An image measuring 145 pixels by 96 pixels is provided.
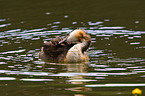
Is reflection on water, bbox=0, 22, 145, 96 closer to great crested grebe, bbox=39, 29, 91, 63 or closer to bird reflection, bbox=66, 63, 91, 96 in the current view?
bird reflection, bbox=66, 63, 91, 96

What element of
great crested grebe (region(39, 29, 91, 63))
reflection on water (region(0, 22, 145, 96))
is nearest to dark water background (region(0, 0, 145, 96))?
reflection on water (region(0, 22, 145, 96))

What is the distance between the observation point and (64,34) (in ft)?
48.0

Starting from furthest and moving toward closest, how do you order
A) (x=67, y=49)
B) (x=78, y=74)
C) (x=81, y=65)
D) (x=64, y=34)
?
(x=64, y=34)
(x=67, y=49)
(x=81, y=65)
(x=78, y=74)

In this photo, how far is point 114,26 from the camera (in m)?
15.4

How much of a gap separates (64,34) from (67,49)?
294 cm

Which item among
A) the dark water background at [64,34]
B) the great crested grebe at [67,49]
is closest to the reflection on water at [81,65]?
the dark water background at [64,34]

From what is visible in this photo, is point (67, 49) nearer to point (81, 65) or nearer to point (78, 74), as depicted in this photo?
point (81, 65)

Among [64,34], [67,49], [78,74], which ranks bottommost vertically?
[78,74]

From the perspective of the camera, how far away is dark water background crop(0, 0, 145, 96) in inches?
351

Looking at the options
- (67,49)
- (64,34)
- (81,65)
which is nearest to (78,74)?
(81,65)

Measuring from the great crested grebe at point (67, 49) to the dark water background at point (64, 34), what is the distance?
0.23m

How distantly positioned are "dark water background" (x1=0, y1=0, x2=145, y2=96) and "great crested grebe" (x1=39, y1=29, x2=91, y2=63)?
0.75 feet

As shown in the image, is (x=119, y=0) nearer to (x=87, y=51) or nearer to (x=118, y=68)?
(x=87, y=51)

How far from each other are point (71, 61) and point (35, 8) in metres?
8.84
